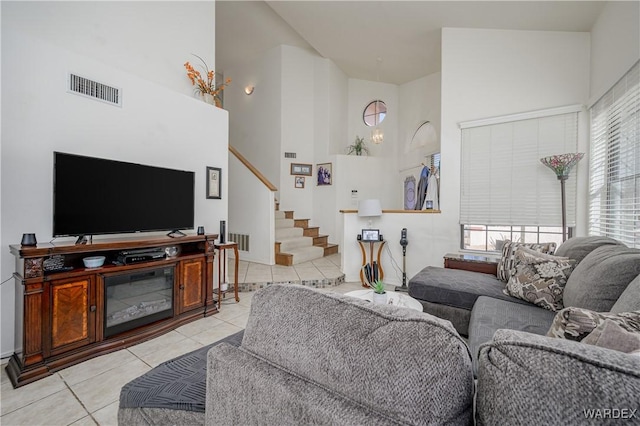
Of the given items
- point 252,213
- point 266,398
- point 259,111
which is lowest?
point 266,398

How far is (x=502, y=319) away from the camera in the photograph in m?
1.78

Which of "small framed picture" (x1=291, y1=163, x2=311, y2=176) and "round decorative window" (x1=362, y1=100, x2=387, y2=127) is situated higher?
"round decorative window" (x1=362, y1=100, x2=387, y2=127)

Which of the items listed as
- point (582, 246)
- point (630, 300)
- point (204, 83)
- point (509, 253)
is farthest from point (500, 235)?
point (204, 83)

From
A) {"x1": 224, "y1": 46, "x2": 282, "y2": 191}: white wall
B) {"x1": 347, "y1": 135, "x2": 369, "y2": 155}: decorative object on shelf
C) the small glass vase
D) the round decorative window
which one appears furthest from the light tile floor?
the round decorative window

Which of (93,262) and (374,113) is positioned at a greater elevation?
(374,113)

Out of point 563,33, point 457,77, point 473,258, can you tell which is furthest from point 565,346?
point 563,33

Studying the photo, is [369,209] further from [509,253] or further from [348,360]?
[348,360]

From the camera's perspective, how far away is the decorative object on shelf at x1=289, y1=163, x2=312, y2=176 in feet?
20.4

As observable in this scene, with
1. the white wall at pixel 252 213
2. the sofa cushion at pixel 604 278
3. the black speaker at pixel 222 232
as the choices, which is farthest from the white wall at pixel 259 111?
the sofa cushion at pixel 604 278

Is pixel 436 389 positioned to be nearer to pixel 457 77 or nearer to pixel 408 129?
pixel 457 77

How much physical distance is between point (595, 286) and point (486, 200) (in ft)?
7.61

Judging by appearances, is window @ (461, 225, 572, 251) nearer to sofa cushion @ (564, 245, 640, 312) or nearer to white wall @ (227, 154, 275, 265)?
sofa cushion @ (564, 245, 640, 312)

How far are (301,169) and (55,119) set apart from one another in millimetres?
4357

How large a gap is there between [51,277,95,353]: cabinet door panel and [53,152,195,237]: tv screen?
39cm
